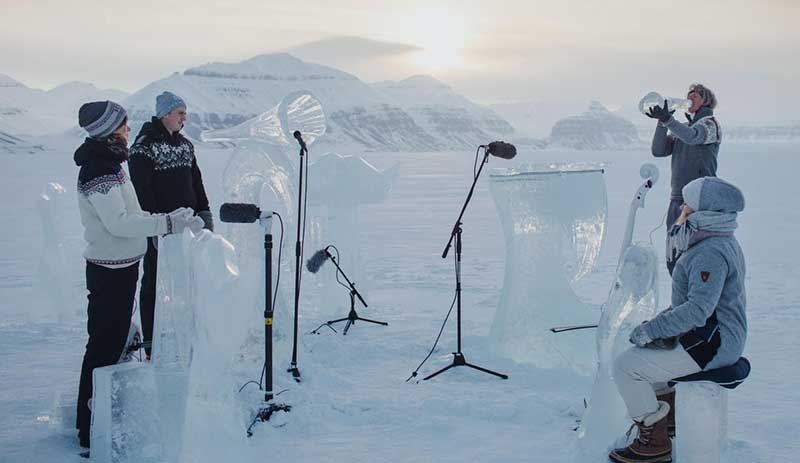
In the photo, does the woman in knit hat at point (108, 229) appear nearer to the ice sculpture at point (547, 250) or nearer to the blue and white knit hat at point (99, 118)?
the blue and white knit hat at point (99, 118)

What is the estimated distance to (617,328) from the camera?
3209mm

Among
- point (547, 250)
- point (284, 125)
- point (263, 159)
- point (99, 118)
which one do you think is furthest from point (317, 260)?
point (99, 118)

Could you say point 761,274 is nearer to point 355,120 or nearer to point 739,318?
point 739,318

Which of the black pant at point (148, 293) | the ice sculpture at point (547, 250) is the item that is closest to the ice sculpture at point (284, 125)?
the black pant at point (148, 293)

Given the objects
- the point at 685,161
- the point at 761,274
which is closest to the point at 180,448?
the point at 685,161

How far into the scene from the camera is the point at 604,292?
6.66m

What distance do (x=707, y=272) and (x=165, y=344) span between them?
2387mm

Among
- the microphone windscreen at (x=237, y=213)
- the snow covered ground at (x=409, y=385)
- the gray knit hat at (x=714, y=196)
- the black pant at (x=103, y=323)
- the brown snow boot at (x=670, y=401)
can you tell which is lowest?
the snow covered ground at (x=409, y=385)

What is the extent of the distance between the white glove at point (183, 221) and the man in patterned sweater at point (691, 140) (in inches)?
108

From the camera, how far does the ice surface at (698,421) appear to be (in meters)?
2.88

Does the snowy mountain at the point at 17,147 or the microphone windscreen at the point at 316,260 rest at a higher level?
the snowy mountain at the point at 17,147

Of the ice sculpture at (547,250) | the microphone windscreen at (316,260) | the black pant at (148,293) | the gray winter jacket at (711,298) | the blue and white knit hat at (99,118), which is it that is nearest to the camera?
the gray winter jacket at (711,298)

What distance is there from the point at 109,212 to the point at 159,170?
86 cm

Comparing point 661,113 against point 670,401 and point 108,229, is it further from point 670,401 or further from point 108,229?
point 108,229
